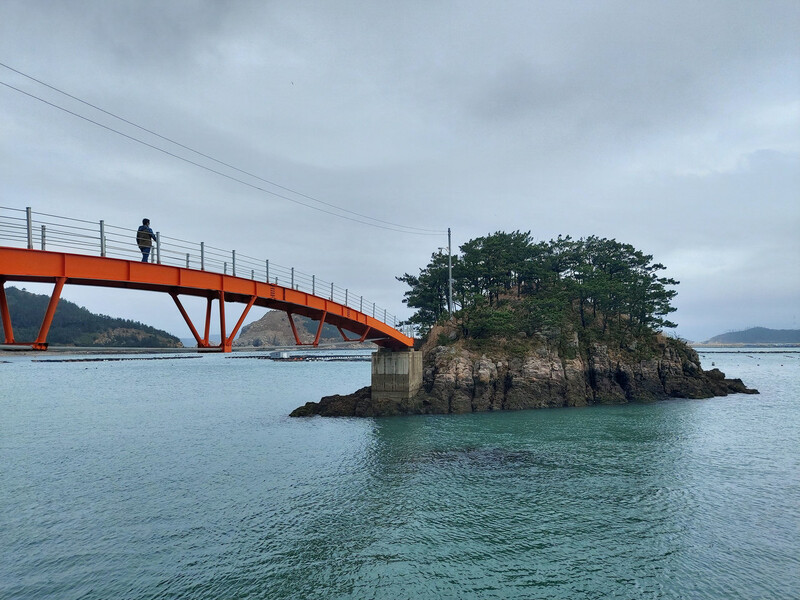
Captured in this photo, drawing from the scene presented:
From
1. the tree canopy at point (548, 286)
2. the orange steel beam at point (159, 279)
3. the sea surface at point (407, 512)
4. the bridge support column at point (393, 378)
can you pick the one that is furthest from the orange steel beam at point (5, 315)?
the tree canopy at point (548, 286)

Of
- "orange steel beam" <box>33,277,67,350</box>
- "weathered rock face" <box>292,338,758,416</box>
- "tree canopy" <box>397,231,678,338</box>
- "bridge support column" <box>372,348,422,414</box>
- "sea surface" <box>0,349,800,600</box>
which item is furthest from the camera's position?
"tree canopy" <box>397,231,678,338</box>

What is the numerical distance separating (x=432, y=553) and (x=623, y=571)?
6.80 meters

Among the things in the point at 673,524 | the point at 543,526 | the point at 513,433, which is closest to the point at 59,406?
the point at 513,433

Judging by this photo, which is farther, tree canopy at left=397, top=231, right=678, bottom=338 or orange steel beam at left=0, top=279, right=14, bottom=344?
tree canopy at left=397, top=231, right=678, bottom=338

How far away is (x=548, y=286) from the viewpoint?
6769cm

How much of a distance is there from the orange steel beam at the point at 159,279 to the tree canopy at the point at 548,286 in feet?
88.5

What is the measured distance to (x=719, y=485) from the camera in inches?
888

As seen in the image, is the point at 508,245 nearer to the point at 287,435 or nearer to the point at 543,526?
the point at 287,435

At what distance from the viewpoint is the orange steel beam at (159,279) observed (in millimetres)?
17391

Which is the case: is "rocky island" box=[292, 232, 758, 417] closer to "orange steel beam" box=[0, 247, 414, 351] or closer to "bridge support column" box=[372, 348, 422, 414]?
"bridge support column" box=[372, 348, 422, 414]

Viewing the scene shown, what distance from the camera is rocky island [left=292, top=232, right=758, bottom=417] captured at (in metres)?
47.7

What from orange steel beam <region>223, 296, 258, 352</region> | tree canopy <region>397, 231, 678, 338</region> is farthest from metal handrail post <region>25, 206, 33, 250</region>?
tree canopy <region>397, 231, 678, 338</region>

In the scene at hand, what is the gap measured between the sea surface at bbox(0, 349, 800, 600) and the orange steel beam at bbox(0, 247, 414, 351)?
949cm

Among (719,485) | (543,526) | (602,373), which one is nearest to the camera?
(543,526)
